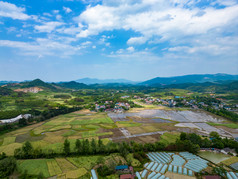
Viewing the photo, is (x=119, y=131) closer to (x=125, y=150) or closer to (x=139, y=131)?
(x=139, y=131)

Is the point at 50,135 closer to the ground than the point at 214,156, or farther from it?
closer to the ground

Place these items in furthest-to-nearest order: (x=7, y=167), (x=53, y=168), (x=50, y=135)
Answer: (x=50, y=135) → (x=53, y=168) → (x=7, y=167)

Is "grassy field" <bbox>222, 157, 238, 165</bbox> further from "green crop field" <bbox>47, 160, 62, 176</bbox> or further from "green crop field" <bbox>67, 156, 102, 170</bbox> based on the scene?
"green crop field" <bbox>47, 160, 62, 176</bbox>

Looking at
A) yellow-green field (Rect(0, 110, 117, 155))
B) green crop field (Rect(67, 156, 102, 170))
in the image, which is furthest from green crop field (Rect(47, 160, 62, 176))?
yellow-green field (Rect(0, 110, 117, 155))

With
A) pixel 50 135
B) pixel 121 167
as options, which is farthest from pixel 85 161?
pixel 50 135

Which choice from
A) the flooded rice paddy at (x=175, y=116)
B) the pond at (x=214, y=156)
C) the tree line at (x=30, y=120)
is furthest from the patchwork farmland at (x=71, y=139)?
the flooded rice paddy at (x=175, y=116)

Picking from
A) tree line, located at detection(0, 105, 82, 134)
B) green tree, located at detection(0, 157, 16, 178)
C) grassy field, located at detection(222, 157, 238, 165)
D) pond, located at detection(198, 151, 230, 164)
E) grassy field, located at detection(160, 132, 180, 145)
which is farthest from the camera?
tree line, located at detection(0, 105, 82, 134)

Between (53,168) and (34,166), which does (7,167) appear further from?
(53,168)

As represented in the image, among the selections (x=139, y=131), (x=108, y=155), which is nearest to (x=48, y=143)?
(x=108, y=155)
